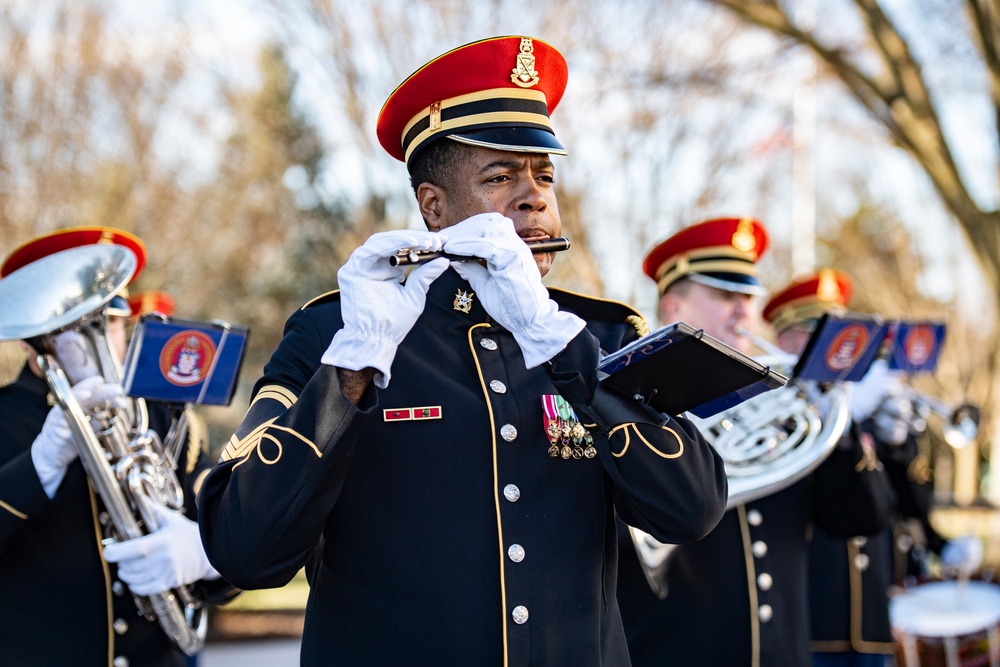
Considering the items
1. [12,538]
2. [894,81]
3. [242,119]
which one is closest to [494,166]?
[12,538]

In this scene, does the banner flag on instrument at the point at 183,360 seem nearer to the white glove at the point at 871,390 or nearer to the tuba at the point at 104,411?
the tuba at the point at 104,411

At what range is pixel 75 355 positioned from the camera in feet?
12.3

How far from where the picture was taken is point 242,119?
21.0 metres

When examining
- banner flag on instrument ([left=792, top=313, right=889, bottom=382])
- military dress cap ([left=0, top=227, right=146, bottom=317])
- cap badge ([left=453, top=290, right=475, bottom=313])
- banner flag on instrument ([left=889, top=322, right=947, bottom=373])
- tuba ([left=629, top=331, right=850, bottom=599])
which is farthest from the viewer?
banner flag on instrument ([left=889, top=322, right=947, bottom=373])

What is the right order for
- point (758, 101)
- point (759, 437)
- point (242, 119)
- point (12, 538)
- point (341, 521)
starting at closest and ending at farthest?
point (341, 521), point (12, 538), point (759, 437), point (758, 101), point (242, 119)

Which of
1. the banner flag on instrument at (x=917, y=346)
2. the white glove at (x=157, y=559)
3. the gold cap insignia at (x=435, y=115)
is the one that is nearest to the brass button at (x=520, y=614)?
the gold cap insignia at (x=435, y=115)

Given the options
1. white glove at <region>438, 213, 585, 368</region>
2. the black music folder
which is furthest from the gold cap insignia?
the black music folder

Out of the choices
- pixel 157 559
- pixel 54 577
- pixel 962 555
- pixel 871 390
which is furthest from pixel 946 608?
pixel 54 577

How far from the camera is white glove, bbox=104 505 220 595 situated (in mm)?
3635

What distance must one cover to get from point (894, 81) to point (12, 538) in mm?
7999

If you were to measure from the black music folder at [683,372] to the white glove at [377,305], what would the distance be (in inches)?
14.9

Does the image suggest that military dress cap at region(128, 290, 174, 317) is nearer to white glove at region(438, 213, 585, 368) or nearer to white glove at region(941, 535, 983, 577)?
white glove at region(438, 213, 585, 368)

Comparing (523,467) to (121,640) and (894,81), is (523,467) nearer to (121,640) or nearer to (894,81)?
(121,640)

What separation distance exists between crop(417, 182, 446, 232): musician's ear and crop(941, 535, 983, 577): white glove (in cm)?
614
